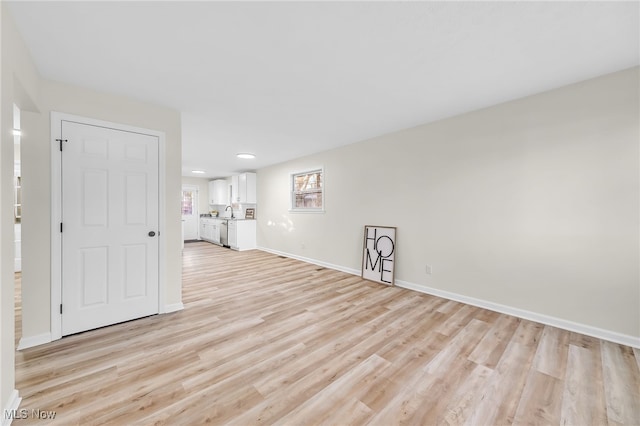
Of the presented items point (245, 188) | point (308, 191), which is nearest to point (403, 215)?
point (308, 191)

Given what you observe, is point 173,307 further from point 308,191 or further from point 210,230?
point 210,230

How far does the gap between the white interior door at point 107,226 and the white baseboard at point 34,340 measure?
0.11 metres

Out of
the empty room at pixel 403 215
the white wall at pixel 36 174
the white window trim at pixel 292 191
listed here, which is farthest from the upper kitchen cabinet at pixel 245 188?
the white wall at pixel 36 174

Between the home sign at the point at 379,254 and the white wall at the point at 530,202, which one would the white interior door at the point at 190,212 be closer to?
the home sign at the point at 379,254

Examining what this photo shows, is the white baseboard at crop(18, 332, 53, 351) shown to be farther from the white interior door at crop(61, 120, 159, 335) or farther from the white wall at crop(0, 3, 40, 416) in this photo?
the white wall at crop(0, 3, 40, 416)

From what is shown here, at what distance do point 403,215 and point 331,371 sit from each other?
8.69ft

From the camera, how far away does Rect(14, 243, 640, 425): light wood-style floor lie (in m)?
1.48

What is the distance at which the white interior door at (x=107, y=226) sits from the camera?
2336 mm

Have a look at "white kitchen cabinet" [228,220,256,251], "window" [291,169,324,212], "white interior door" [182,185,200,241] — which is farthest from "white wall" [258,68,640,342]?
"white interior door" [182,185,200,241]

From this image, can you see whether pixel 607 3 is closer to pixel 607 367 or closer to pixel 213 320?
pixel 607 367

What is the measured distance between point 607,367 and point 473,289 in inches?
50.1

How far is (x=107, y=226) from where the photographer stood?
8.21 feet

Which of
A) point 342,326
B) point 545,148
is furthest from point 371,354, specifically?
point 545,148

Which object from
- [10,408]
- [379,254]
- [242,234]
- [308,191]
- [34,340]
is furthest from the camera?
[242,234]
